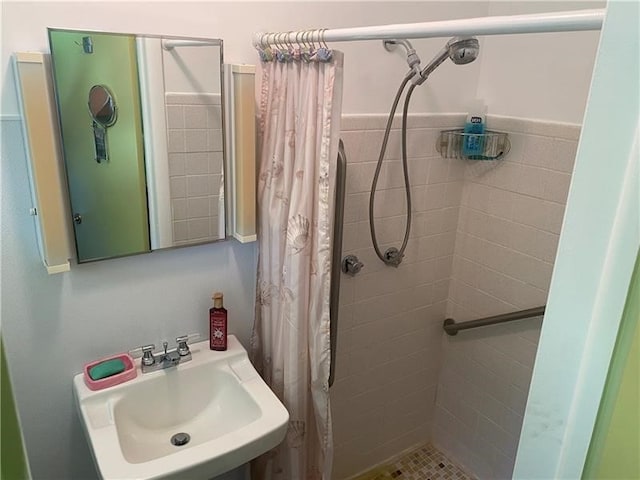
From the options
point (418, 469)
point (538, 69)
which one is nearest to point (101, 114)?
point (538, 69)

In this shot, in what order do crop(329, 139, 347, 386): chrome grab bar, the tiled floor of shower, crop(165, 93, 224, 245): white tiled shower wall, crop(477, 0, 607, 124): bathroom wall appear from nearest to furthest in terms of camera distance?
crop(165, 93, 224, 245): white tiled shower wall
crop(329, 139, 347, 386): chrome grab bar
crop(477, 0, 607, 124): bathroom wall
the tiled floor of shower

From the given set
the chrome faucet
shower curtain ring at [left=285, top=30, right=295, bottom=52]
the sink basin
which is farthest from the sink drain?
shower curtain ring at [left=285, top=30, right=295, bottom=52]

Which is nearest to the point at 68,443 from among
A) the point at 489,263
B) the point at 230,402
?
the point at 230,402

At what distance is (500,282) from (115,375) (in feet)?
4.97

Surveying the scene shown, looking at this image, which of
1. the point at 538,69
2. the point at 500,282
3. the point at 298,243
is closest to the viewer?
the point at 298,243

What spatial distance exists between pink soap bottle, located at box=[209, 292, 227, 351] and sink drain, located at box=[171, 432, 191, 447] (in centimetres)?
28

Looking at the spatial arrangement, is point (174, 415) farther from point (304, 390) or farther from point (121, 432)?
point (304, 390)

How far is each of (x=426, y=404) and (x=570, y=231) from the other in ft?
7.18

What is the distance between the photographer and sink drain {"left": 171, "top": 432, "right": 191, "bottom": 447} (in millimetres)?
1540

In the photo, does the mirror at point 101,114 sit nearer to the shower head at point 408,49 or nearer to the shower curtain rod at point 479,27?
the shower curtain rod at point 479,27

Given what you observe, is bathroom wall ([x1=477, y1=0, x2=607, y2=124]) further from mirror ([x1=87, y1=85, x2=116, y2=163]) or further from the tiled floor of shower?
the tiled floor of shower

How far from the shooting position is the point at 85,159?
1311 mm

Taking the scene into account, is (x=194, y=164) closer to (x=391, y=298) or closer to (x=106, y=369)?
(x=106, y=369)

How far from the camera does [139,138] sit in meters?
1.39
